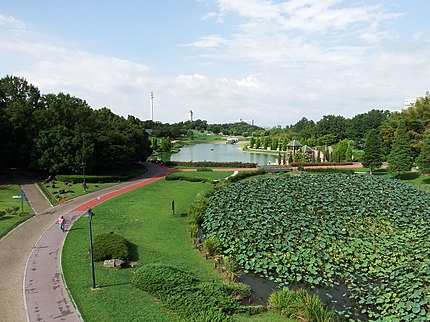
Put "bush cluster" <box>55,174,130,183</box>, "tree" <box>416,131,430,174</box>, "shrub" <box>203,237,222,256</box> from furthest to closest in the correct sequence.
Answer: "tree" <box>416,131,430,174</box>
"bush cluster" <box>55,174,130,183</box>
"shrub" <box>203,237,222,256</box>

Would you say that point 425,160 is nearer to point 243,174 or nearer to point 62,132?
point 243,174

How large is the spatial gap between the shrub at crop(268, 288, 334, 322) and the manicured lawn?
12.1 feet

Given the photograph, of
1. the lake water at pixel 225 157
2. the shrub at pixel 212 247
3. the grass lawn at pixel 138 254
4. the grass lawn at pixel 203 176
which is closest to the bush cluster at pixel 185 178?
the grass lawn at pixel 203 176

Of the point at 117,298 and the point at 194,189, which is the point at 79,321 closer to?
the point at 117,298

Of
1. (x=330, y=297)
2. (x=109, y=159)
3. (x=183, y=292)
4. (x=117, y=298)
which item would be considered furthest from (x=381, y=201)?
(x=109, y=159)

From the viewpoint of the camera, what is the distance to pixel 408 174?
1694 inches

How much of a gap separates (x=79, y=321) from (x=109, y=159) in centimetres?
3127

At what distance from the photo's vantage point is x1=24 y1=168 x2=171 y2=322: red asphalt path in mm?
12094

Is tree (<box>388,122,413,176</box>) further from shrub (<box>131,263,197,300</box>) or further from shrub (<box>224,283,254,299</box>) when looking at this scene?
shrub (<box>131,263,197,300</box>)

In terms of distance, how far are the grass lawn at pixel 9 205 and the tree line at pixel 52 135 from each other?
4443 mm

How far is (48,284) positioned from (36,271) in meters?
1.67

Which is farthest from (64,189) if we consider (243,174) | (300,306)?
(300,306)

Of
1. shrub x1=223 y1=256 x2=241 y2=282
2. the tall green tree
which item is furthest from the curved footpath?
the tall green tree

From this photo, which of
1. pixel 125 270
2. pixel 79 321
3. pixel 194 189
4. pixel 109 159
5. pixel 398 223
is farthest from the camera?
pixel 109 159
